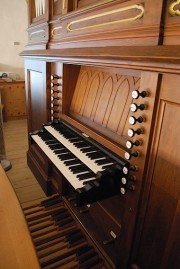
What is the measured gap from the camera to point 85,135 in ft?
5.54

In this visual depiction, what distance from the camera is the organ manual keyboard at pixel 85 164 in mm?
1228

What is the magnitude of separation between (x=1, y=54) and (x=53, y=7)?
380 centimetres

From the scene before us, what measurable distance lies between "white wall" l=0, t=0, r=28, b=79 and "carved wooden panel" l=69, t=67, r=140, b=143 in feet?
13.5

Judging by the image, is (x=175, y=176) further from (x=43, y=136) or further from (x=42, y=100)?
(x=42, y=100)

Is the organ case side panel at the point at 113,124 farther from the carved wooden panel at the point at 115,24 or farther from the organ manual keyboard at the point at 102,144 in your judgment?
the carved wooden panel at the point at 115,24

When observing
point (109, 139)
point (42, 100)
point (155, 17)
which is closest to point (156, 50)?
point (155, 17)

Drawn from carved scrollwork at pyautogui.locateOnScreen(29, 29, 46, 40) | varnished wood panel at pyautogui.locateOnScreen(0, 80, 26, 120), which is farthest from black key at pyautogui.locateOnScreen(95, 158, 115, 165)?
varnished wood panel at pyautogui.locateOnScreen(0, 80, 26, 120)

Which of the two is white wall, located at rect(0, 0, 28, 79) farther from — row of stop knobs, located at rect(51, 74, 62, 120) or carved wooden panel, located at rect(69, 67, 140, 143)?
carved wooden panel, located at rect(69, 67, 140, 143)

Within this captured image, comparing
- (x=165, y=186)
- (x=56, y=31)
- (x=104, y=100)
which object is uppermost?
(x=56, y=31)

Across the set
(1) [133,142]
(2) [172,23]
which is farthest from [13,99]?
(2) [172,23]

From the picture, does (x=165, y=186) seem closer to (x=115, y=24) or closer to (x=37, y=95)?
(x=115, y=24)

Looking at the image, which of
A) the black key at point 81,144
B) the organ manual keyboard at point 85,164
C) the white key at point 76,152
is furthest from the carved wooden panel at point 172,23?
the black key at point 81,144

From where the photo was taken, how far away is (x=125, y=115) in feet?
4.71

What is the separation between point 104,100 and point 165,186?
0.84m
